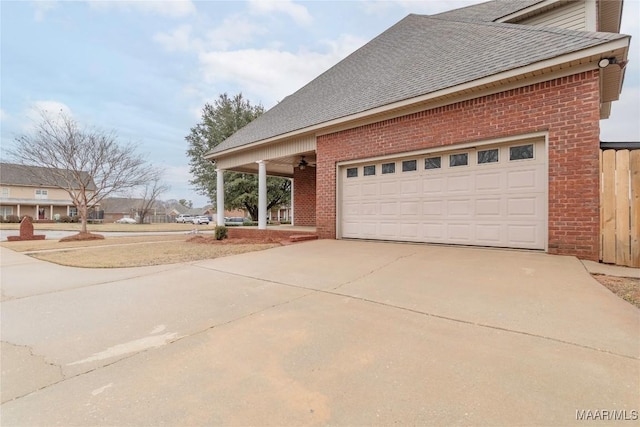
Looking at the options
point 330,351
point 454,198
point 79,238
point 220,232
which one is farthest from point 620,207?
point 79,238

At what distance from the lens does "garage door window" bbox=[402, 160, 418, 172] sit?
7461 mm

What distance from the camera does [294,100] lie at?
12742mm

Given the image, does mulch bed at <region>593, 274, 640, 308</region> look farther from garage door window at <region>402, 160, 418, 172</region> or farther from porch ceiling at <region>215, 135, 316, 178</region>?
porch ceiling at <region>215, 135, 316, 178</region>

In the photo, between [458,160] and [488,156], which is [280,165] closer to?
[458,160]

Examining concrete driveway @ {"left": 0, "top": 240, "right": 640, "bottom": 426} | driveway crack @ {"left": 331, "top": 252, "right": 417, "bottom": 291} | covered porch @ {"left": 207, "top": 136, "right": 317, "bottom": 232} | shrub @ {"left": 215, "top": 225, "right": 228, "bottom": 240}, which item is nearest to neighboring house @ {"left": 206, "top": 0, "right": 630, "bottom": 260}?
covered porch @ {"left": 207, "top": 136, "right": 317, "bottom": 232}

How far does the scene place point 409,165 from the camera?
24.9 ft

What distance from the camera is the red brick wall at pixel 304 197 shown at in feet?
44.7

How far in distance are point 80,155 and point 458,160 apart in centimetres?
1729

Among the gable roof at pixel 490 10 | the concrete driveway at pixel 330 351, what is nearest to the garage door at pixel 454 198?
the concrete driveway at pixel 330 351

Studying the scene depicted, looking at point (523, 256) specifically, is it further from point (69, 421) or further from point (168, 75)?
point (168, 75)

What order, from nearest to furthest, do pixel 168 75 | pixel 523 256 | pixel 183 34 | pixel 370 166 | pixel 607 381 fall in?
pixel 607 381 < pixel 523 256 < pixel 370 166 < pixel 183 34 < pixel 168 75

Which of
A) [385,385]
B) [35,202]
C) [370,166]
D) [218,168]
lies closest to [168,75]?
[218,168]

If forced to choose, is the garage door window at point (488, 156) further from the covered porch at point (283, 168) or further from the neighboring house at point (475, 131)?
the covered porch at point (283, 168)

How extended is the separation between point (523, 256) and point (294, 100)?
10593mm
